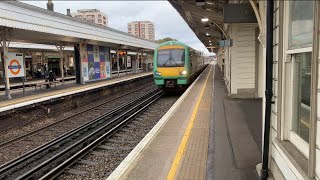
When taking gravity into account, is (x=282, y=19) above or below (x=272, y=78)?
above

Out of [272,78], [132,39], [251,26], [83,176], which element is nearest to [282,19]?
[272,78]

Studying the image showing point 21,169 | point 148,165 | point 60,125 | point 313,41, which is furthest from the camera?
point 60,125

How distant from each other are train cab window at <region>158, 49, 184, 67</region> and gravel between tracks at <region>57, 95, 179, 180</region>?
560cm

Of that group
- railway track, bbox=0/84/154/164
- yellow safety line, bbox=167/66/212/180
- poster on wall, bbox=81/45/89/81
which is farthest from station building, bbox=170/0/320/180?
poster on wall, bbox=81/45/89/81

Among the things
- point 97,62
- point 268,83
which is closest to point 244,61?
point 268,83

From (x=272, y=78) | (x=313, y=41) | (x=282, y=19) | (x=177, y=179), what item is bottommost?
(x=177, y=179)

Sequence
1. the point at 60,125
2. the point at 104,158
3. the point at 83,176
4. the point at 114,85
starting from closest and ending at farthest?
the point at 83,176 → the point at 104,158 → the point at 60,125 → the point at 114,85

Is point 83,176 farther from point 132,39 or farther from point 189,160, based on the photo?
point 132,39

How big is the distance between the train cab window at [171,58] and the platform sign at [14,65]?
715cm

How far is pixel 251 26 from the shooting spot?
41.1 feet

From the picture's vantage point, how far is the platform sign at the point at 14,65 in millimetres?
14734

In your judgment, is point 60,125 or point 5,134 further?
point 60,125

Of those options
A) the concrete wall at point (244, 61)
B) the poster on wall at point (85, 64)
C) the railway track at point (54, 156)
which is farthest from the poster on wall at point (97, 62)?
the railway track at point (54, 156)

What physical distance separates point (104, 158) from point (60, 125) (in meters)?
4.41
